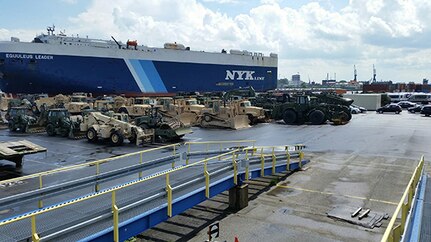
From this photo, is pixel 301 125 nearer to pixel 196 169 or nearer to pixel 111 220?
pixel 196 169

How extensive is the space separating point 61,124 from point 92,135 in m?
3.99

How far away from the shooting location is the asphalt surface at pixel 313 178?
29.5 ft

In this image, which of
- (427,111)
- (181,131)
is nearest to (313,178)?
(181,131)

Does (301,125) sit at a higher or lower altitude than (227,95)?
lower

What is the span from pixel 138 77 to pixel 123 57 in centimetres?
417

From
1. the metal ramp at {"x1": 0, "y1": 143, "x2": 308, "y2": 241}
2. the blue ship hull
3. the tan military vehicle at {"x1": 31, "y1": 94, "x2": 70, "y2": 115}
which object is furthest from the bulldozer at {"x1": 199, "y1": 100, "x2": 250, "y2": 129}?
the blue ship hull

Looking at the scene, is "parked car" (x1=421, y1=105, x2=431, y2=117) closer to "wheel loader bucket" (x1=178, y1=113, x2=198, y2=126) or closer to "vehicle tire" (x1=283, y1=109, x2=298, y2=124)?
"vehicle tire" (x1=283, y1=109, x2=298, y2=124)

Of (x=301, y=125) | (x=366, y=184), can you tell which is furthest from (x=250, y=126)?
(x=366, y=184)

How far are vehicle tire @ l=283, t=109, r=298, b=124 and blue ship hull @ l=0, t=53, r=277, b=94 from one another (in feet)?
111

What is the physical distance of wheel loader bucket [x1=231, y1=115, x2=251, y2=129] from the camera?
30.0 metres

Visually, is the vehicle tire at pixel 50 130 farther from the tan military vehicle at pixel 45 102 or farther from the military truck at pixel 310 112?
the military truck at pixel 310 112

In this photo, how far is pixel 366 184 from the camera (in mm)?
13164

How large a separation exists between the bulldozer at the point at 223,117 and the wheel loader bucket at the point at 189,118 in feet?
2.92

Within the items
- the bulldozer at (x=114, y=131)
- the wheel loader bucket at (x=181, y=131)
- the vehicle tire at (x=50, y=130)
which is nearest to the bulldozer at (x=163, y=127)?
the wheel loader bucket at (x=181, y=131)
